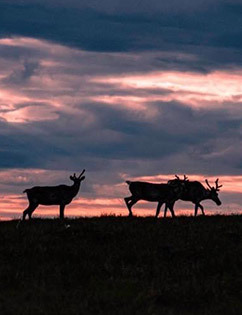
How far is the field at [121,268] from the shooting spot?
19.1 metres

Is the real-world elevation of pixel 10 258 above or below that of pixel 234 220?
below

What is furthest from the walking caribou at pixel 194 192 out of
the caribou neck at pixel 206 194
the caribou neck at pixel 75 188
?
the caribou neck at pixel 75 188

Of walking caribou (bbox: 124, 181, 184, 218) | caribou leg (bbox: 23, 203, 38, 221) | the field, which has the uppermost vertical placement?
walking caribou (bbox: 124, 181, 184, 218)

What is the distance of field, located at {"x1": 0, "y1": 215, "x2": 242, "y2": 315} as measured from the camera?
19094 mm

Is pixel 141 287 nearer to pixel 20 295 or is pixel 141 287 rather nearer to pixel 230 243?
pixel 20 295

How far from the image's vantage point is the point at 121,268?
75.8 ft

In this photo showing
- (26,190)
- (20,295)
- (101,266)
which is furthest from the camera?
(26,190)

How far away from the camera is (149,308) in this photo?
1816 cm

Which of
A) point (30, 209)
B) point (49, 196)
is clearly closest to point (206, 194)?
point (49, 196)

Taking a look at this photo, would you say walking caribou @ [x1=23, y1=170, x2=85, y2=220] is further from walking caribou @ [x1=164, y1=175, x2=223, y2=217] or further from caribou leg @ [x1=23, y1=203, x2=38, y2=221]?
walking caribou @ [x1=164, y1=175, x2=223, y2=217]

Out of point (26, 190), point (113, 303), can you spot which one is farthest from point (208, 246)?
point (26, 190)

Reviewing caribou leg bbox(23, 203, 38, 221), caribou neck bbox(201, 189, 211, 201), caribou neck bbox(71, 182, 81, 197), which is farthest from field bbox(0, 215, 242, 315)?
caribou neck bbox(201, 189, 211, 201)

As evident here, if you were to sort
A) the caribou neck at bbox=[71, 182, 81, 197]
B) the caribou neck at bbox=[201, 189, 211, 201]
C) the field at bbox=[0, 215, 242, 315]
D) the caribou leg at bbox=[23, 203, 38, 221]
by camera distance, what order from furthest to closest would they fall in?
the caribou neck at bbox=[201, 189, 211, 201]
the caribou neck at bbox=[71, 182, 81, 197]
the caribou leg at bbox=[23, 203, 38, 221]
the field at bbox=[0, 215, 242, 315]

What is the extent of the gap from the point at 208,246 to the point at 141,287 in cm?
605
